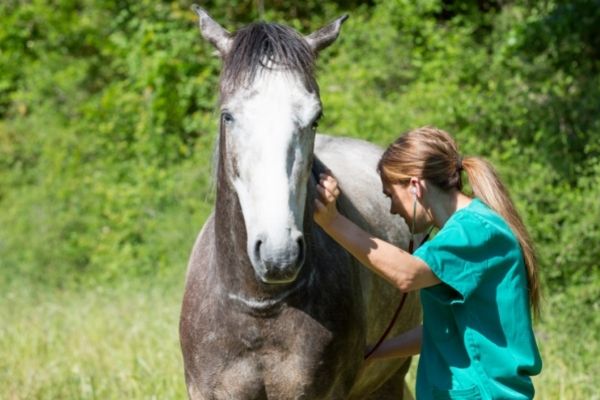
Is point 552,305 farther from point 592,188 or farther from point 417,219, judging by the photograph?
point 417,219

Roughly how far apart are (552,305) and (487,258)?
462 cm

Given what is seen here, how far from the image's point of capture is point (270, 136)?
133 inches

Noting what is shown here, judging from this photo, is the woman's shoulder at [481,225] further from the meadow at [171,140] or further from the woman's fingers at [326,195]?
the meadow at [171,140]

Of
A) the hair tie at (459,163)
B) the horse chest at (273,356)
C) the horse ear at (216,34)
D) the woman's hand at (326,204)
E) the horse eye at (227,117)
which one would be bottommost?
the horse chest at (273,356)

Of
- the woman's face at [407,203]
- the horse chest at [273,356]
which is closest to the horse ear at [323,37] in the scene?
the woman's face at [407,203]

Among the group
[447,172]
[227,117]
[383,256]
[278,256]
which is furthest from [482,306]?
[227,117]

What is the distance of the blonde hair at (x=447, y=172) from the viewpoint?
365cm

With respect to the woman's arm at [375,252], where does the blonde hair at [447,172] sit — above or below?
above

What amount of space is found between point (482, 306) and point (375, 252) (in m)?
0.41

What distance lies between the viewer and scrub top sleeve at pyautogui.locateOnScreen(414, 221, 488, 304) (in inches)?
135

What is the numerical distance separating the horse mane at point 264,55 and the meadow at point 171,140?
6.31ft

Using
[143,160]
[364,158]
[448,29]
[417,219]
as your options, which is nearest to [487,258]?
[417,219]

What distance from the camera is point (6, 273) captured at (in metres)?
13.2

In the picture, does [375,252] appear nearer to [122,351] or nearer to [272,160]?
[272,160]
